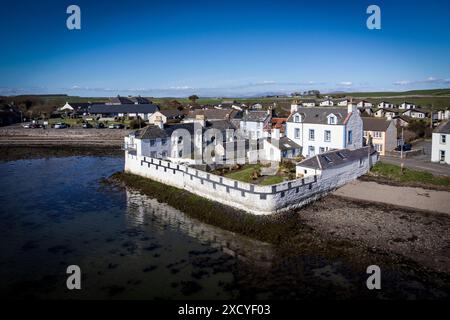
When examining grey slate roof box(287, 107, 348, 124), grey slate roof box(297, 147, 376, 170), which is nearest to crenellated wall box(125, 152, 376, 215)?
grey slate roof box(297, 147, 376, 170)

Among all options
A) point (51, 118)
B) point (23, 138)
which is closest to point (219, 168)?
point (23, 138)

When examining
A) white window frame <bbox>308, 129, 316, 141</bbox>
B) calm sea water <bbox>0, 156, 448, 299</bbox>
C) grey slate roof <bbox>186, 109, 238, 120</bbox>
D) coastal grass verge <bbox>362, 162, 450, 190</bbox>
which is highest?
grey slate roof <bbox>186, 109, 238, 120</bbox>

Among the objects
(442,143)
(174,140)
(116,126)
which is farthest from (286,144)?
(116,126)

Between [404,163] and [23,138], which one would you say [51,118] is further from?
[404,163]

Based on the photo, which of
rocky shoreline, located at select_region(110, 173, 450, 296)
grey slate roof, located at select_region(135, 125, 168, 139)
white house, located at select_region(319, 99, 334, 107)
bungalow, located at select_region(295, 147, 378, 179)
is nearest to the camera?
rocky shoreline, located at select_region(110, 173, 450, 296)

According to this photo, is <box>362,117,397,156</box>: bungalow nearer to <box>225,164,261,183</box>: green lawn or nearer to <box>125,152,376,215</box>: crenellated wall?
<box>125,152,376,215</box>: crenellated wall

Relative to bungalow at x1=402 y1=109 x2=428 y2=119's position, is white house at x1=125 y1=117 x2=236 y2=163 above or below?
below
